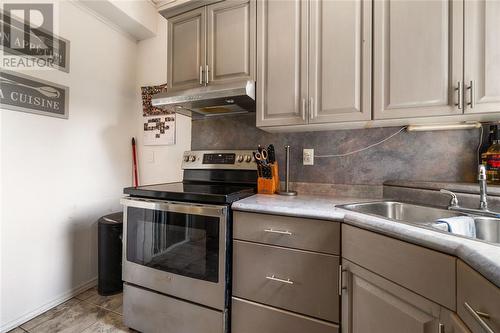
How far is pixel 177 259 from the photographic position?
1338 millimetres

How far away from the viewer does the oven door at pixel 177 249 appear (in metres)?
1.22

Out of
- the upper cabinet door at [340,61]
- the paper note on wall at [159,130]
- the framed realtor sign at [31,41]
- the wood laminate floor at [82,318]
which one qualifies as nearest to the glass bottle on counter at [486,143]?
the upper cabinet door at [340,61]

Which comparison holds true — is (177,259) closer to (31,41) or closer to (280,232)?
(280,232)

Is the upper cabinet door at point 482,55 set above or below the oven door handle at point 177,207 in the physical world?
above

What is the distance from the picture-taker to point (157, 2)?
2268 mm

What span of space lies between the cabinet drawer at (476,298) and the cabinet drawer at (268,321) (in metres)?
Result: 0.61

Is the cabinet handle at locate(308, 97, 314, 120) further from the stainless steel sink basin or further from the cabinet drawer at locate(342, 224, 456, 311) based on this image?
the cabinet drawer at locate(342, 224, 456, 311)

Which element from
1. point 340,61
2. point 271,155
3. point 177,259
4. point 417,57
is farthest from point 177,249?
point 417,57

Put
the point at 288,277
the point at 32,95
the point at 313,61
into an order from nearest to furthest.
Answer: the point at 288,277
the point at 313,61
the point at 32,95

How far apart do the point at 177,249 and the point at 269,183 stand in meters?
0.75

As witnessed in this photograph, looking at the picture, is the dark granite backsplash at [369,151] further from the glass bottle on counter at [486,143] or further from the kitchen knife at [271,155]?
the kitchen knife at [271,155]

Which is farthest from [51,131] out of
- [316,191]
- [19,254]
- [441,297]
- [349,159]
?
[441,297]

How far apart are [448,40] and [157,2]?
8.18ft

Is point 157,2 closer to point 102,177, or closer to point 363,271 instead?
point 102,177
